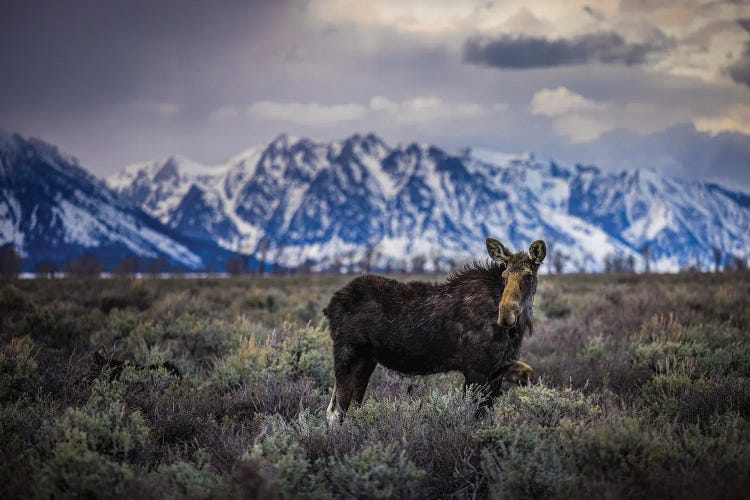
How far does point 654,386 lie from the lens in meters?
6.50

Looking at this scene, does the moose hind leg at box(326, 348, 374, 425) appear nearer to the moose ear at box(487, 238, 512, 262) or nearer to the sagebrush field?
the sagebrush field

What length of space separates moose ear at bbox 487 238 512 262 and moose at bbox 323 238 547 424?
10 millimetres

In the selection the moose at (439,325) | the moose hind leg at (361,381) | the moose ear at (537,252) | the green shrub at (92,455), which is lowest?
the green shrub at (92,455)

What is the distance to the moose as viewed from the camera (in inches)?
200

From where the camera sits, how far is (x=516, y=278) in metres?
5.12

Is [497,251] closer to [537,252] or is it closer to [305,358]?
[537,252]

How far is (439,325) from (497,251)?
950 mm

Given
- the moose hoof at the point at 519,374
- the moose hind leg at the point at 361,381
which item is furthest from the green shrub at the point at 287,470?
the moose hoof at the point at 519,374

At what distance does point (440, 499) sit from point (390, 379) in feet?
10.5

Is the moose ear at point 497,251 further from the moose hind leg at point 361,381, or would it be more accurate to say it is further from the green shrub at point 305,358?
the green shrub at point 305,358

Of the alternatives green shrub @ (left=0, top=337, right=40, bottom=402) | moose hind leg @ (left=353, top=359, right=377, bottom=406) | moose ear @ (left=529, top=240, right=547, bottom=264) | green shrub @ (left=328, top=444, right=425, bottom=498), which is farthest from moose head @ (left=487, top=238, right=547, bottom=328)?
green shrub @ (left=0, top=337, right=40, bottom=402)

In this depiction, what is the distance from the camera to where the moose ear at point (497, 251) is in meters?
5.37

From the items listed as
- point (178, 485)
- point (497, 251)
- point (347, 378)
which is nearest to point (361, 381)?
point (347, 378)

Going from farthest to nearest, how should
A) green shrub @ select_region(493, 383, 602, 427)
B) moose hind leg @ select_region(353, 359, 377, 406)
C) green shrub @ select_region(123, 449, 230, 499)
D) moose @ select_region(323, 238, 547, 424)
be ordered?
moose hind leg @ select_region(353, 359, 377, 406)
moose @ select_region(323, 238, 547, 424)
green shrub @ select_region(493, 383, 602, 427)
green shrub @ select_region(123, 449, 230, 499)
